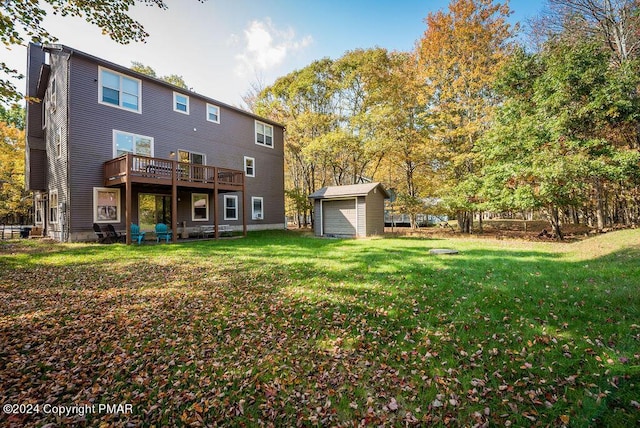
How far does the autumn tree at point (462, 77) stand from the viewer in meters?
16.9

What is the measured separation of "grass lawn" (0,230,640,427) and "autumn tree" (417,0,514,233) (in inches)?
507

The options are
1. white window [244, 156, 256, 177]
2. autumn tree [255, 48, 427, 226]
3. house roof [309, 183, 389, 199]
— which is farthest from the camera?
white window [244, 156, 256, 177]

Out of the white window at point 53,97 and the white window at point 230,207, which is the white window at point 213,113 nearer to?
the white window at point 230,207

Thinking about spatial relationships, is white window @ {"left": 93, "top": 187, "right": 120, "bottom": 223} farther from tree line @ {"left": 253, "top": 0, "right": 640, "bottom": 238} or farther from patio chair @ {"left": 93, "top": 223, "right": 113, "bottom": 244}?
tree line @ {"left": 253, "top": 0, "right": 640, "bottom": 238}

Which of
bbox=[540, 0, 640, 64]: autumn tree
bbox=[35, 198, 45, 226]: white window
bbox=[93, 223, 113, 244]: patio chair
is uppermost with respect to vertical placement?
bbox=[540, 0, 640, 64]: autumn tree

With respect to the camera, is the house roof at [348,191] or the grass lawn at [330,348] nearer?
the grass lawn at [330,348]

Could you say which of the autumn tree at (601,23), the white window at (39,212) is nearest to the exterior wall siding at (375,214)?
the autumn tree at (601,23)

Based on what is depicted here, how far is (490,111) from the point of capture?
684 inches

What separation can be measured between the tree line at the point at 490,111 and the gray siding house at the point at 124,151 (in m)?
6.46

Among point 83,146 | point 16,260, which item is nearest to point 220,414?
point 16,260

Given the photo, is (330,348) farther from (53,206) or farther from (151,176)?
(53,206)

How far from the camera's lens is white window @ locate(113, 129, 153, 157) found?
1388cm

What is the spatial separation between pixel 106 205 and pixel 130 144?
341cm

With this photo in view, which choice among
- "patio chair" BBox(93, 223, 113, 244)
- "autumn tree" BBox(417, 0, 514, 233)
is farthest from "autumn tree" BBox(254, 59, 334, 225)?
"patio chair" BBox(93, 223, 113, 244)
